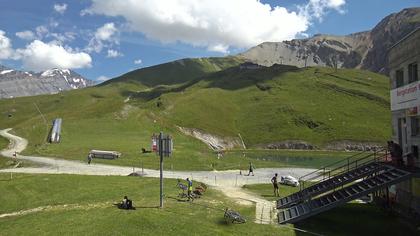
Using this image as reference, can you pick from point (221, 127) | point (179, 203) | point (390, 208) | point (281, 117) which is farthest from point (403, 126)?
point (281, 117)

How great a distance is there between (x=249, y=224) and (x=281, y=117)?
15165cm

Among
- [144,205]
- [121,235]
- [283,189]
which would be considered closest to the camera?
[121,235]

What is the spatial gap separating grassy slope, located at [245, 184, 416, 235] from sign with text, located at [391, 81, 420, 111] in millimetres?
9905

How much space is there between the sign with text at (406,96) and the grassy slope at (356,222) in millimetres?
9905

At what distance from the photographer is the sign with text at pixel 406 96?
1299 inches

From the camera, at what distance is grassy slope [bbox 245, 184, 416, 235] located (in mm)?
31266

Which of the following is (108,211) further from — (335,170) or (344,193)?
(335,170)

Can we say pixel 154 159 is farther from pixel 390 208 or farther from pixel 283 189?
pixel 390 208

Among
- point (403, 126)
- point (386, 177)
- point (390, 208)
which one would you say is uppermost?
point (403, 126)

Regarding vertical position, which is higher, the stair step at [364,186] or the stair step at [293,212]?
the stair step at [364,186]

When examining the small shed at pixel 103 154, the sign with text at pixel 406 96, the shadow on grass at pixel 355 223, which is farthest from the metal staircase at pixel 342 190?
the small shed at pixel 103 154

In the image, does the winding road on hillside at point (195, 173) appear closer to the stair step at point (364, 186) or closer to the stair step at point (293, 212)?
the stair step at point (293, 212)

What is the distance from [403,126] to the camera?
37.2 m

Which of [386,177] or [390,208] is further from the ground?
[386,177]
